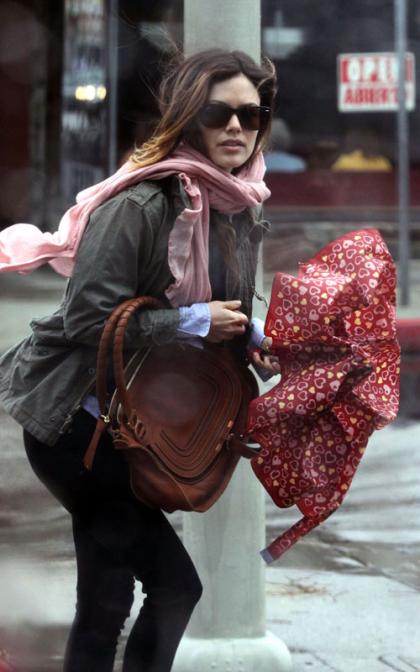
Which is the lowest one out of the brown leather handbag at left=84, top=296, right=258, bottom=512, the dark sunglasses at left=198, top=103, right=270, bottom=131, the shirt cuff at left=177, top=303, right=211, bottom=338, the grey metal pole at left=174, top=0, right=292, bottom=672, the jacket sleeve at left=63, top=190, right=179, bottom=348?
the grey metal pole at left=174, top=0, right=292, bottom=672

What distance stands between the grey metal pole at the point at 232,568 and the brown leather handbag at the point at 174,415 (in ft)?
2.03

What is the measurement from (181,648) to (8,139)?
11702 mm

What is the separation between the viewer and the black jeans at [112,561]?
9.38 feet

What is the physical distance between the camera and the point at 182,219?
9.28 ft

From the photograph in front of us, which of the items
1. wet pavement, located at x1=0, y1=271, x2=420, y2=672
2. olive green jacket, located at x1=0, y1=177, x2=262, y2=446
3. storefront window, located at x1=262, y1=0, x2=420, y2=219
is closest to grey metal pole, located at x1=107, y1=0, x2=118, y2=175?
storefront window, located at x1=262, y1=0, x2=420, y2=219

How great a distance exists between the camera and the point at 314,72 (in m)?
13.5

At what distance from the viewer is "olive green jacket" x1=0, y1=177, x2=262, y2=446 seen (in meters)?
2.76

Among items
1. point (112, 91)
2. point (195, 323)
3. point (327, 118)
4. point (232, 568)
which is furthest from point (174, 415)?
point (327, 118)

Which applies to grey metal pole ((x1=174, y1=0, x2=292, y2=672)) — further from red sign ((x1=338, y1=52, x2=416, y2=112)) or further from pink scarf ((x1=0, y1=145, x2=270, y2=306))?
red sign ((x1=338, y1=52, x2=416, y2=112))

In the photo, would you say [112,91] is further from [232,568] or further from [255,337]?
[255,337]

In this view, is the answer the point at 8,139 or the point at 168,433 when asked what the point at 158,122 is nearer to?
the point at 168,433

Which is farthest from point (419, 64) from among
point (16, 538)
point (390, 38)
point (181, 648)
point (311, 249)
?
point (181, 648)

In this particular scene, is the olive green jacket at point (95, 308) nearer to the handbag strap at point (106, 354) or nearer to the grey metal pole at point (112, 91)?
the handbag strap at point (106, 354)

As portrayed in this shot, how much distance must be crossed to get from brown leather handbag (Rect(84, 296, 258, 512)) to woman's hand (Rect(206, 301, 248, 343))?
0.07 metres
